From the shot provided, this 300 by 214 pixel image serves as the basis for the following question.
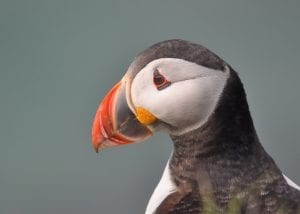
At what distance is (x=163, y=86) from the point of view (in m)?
3.62

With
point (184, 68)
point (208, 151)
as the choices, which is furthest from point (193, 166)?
point (184, 68)

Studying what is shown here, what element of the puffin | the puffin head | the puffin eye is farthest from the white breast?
the puffin eye

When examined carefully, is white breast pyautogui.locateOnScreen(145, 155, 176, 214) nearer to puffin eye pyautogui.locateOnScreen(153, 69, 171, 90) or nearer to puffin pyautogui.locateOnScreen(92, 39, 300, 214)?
puffin pyautogui.locateOnScreen(92, 39, 300, 214)

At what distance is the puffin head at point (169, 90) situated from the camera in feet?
11.8

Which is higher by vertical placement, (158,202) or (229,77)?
(229,77)

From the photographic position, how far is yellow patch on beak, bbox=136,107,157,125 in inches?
145

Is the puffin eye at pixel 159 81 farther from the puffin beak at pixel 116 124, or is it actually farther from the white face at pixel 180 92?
the puffin beak at pixel 116 124

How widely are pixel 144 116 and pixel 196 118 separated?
0.16 metres

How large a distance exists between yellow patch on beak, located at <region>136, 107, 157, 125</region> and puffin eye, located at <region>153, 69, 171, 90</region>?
93mm

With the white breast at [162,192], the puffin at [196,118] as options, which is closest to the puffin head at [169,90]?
the puffin at [196,118]

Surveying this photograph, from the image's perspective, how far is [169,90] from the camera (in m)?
3.62

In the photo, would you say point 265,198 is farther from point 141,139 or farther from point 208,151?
point 141,139

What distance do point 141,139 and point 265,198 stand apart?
0.55 metres

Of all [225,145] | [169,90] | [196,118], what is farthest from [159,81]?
[225,145]
